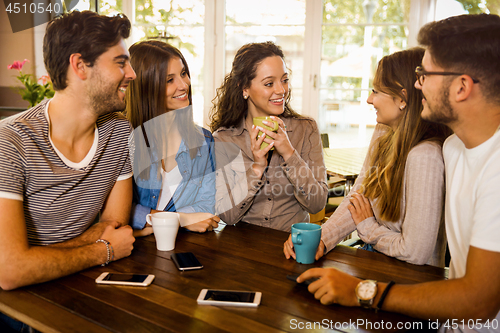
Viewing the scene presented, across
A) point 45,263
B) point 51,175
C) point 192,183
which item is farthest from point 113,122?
point 45,263

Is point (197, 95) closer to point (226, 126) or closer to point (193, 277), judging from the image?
point (226, 126)

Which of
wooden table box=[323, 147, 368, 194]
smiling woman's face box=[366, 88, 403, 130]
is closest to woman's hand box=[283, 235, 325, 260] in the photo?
smiling woman's face box=[366, 88, 403, 130]

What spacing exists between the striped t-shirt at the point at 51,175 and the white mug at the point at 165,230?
268mm

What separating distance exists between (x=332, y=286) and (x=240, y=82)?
1301mm

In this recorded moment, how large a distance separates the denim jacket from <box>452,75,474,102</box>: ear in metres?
1.09

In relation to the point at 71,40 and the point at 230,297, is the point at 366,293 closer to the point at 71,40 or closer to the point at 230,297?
the point at 230,297

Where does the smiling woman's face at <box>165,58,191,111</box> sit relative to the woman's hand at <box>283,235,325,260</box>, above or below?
above

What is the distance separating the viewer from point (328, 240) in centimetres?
135

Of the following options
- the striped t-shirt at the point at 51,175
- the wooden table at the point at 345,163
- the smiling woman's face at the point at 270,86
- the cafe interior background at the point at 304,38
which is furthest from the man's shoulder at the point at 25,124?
the cafe interior background at the point at 304,38

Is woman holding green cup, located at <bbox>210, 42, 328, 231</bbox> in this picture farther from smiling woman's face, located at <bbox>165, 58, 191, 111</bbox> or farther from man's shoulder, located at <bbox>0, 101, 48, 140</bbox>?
man's shoulder, located at <bbox>0, 101, 48, 140</bbox>

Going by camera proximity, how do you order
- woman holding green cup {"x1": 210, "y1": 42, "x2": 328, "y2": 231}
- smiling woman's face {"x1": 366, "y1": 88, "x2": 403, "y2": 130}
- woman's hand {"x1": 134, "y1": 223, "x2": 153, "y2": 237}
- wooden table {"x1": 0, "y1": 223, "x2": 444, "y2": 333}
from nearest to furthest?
1. wooden table {"x1": 0, "y1": 223, "x2": 444, "y2": 333}
2. woman's hand {"x1": 134, "y1": 223, "x2": 153, "y2": 237}
3. smiling woman's face {"x1": 366, "y1": 88, "x2": 403, "y2": 130}
4. woman holding green cup {"x1": 210, "y1": 42, "x2": 328, "y2": 231}

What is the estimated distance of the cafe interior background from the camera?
4.20 metres

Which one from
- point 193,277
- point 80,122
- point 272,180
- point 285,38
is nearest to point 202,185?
point 272,180

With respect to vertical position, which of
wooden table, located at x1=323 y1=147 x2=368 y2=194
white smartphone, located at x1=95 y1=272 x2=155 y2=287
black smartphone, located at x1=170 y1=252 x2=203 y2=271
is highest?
white smartphone, located at x1=95 y1=272 x2=155 y2=287
